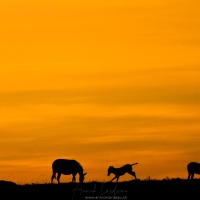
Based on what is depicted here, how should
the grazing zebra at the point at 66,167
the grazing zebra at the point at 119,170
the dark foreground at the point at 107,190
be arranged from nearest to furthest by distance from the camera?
the dark foreground at the point at 107,190, the grazing zebra at the point at 119,170, the grazing zebra at the point at 66,167

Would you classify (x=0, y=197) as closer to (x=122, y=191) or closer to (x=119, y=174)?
(x=122, y=191)

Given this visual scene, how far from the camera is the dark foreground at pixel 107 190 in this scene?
60.3m

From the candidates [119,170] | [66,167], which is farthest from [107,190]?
[66,167]

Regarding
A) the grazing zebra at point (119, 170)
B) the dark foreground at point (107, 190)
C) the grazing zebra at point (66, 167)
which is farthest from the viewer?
the grazing zebra at point (66, 167)

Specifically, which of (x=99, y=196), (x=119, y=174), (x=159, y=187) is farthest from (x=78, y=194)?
(x=119, y=174)

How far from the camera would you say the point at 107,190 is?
62.3 meters

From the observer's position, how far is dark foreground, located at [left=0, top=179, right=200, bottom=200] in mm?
60344

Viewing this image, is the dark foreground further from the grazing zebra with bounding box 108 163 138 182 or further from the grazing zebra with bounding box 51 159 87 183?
the grazing zebra with bounding box 51 159 87 183

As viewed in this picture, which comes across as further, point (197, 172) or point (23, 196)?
point (197, 172)

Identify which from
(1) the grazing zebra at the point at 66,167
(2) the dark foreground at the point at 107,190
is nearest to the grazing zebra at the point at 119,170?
(1) the grazing zebra at the point at 66,167

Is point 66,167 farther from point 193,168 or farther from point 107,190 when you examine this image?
point 107,190

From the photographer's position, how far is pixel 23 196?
6088cm

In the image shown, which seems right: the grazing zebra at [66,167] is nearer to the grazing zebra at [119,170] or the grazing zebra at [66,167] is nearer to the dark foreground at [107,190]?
the grazing zebra at [119,170]

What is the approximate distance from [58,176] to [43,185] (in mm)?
16763
